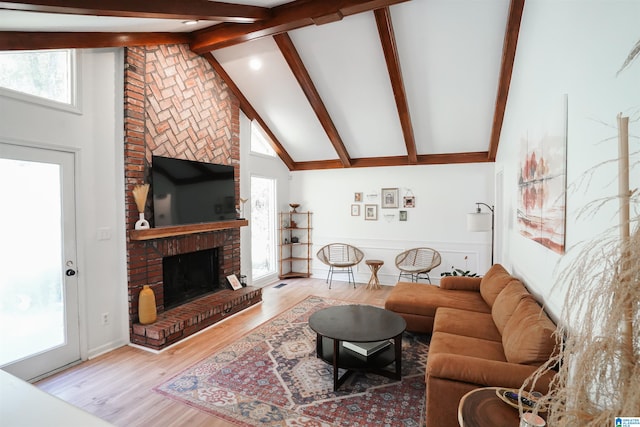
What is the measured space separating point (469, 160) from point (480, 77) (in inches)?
68.2

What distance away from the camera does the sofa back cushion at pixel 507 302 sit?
2.60 m

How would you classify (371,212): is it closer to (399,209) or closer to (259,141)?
(399,209)

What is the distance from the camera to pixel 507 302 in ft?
8.95

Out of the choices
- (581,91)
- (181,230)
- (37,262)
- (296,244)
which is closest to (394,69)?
(581,91)

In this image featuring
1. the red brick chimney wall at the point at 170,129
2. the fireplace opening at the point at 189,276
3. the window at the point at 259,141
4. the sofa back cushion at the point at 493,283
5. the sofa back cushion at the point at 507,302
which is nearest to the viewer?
the sofa back cushion at the point at 507,302

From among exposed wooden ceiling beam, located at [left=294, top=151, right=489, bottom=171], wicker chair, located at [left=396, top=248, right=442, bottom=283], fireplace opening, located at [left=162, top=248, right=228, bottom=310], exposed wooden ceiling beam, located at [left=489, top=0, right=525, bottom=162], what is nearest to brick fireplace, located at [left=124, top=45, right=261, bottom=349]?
fireplace opening, located at [left=162, top=248, right=228, bottom=310]

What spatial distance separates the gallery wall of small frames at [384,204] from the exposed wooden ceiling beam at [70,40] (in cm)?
413

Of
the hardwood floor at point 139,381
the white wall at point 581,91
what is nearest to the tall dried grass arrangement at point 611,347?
the white wall at point 581,91

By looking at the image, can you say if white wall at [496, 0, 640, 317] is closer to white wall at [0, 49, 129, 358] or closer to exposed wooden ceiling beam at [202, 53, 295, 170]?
white wall at [0, 49, 129, 358]

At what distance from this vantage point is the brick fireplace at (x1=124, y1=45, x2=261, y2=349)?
3.48m

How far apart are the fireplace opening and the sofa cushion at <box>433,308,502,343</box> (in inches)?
→ 122

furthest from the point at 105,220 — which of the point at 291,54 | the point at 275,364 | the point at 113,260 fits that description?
the point at 291,54

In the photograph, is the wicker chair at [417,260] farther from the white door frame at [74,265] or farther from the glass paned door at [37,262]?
the glass paned door at [37,262]

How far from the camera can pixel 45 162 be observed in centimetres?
288
